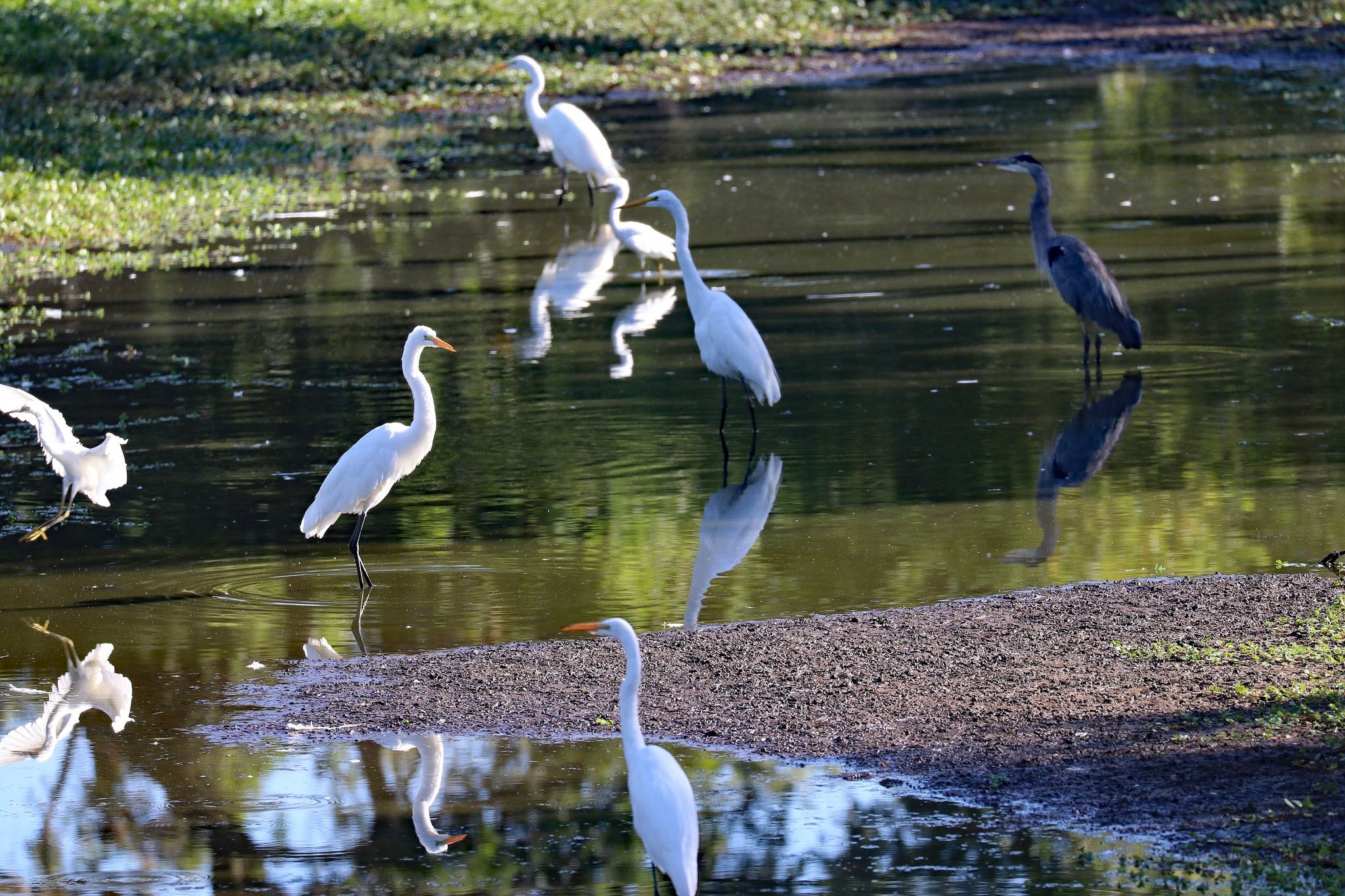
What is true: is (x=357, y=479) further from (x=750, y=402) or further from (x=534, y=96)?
(x=534, y=96)

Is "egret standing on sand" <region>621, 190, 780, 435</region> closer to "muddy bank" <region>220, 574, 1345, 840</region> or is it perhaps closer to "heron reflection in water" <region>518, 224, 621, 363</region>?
"heron reflection in water" <region>518, 224, 621, 363</region>

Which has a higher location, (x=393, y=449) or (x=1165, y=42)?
(x=1165, y=42)

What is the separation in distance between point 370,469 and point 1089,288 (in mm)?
5924

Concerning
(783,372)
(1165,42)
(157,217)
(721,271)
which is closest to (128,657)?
(783,372)

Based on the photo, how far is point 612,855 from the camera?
5875mm

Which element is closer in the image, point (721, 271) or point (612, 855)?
point (612, 855)

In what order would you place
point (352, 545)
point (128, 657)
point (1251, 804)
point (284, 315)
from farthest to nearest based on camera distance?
point (284, 315) < point (352, 545) < point (128, 657) < point (1251, 804)

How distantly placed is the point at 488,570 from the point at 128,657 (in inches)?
73.4

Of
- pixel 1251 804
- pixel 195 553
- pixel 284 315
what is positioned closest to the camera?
pixel 1251 804

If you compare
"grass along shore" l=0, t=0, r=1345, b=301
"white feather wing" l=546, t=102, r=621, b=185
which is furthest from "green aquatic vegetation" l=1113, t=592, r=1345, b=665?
"white feather wing" l=546, t=102, r=621, b=185

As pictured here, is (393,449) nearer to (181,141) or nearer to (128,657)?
(128,657)

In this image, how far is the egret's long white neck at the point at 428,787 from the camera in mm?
6035

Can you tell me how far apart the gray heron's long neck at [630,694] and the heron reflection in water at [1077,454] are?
12.5 feet

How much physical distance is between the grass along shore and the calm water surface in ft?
8.29
